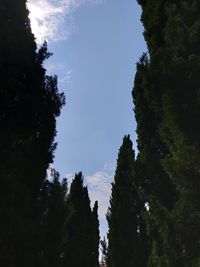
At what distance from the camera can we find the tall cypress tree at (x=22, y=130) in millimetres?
11852

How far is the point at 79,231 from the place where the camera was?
34531mm

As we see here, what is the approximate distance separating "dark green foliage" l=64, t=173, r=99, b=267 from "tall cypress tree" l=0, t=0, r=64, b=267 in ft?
51.7

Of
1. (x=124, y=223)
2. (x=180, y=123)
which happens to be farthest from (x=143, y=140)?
(x=124, y=223)

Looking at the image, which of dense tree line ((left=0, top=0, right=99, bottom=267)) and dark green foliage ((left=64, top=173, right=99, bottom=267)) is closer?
dense tree line ((left=0, top=0, right=99, bottom=267))

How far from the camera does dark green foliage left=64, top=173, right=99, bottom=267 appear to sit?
106ft

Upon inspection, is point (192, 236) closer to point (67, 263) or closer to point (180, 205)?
point (180, 205)

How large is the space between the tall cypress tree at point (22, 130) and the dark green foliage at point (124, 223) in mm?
11590

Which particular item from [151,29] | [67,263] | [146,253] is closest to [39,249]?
[151,29]

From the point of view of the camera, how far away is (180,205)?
9.43m

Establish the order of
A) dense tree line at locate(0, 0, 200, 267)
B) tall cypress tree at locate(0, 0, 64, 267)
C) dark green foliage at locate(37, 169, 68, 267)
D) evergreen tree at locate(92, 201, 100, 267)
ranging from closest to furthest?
dense tree line at locate(0, 0, 200, 267) < tall cypress tree at locate(0, 0, 64, 267) < dark green foliage at locate(37, 169, 68, 267) < evergreen tree at locate(92, 201, 100, 267)

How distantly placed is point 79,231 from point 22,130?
22469 millimetres

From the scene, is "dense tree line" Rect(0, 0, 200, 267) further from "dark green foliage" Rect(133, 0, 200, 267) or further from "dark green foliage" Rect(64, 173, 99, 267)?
"dark green foliage" Rect(64, 173, 99, 267)

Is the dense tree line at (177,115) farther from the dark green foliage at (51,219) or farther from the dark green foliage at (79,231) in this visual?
the dark green foliage at (79,231)

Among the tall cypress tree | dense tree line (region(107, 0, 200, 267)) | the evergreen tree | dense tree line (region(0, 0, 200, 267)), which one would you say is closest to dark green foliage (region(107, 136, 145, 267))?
dense tree line (region(0, 0, 200, 267))
